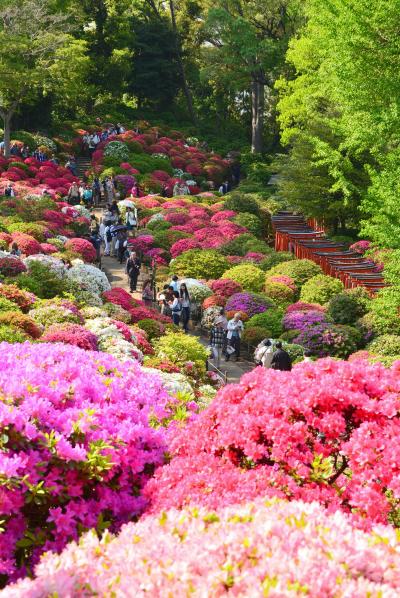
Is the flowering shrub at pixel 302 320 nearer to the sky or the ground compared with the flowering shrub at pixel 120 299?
nearer to the ground

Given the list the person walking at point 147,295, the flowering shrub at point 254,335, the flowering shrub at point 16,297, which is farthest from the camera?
the person walking at point 147,295

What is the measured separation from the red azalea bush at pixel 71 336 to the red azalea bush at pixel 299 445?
539 cm

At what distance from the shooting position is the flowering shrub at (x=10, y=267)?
1639 centimetres

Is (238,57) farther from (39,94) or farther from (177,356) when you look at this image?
(177,356)

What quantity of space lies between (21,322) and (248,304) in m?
8.87

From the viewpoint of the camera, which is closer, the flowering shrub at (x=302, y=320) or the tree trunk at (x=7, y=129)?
the flowering shrub at (x=302, y=320)

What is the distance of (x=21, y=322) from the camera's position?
1191cm

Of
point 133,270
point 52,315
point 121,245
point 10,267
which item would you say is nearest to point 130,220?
point 121,245

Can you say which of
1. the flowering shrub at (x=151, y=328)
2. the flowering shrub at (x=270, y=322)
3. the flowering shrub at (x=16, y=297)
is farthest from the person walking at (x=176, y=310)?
the flowering shrub at (x=16, y=297)

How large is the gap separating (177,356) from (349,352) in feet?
17.5

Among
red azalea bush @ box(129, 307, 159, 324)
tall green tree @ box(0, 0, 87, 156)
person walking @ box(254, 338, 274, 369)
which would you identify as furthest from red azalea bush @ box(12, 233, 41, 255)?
tall green tree @ box(0, 0, 87, 156)

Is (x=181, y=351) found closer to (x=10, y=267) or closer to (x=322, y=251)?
(x=10, y=267)

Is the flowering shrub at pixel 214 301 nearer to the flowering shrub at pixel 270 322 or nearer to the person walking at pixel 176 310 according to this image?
the flowering shrub at pixel 270 322

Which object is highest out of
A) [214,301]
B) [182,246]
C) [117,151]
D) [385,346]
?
[117,151]
